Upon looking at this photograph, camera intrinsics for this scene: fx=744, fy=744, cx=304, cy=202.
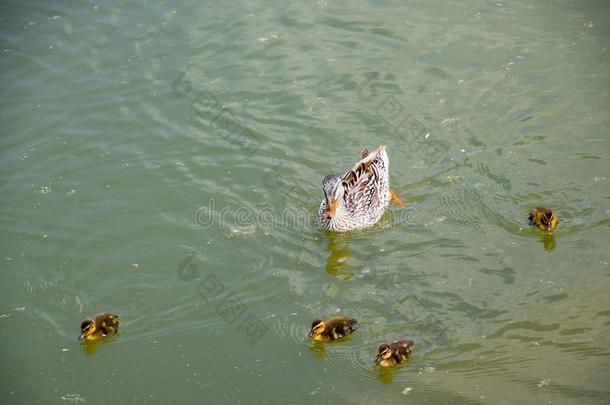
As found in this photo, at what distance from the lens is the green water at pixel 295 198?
6.66 metres

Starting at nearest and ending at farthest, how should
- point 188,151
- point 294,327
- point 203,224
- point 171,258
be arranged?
point 294,327 → point 171,258 → point 203,224 → point 188,151

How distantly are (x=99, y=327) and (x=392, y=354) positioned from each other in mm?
2715

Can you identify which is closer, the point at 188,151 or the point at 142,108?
the point at 188,151

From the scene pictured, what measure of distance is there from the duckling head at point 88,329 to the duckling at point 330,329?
2007 millimetres

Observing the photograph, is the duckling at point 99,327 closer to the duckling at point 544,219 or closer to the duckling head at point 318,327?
the duckling head at point 318,327

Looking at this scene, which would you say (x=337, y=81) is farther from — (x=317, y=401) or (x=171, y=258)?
(x=317, y=401)

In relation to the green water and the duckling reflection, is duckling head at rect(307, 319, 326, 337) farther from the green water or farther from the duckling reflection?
the duckling reflection

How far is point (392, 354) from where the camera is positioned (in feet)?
20.8

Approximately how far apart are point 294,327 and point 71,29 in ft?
24.1

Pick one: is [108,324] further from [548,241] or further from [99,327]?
[548,241]

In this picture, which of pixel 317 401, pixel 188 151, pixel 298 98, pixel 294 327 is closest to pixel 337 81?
pixel 298 98

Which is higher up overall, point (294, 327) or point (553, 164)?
point (553, 164)

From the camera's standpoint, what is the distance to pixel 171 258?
8055 mm

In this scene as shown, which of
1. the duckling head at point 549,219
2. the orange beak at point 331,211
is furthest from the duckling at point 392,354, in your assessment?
the duckling head at point 549,219
